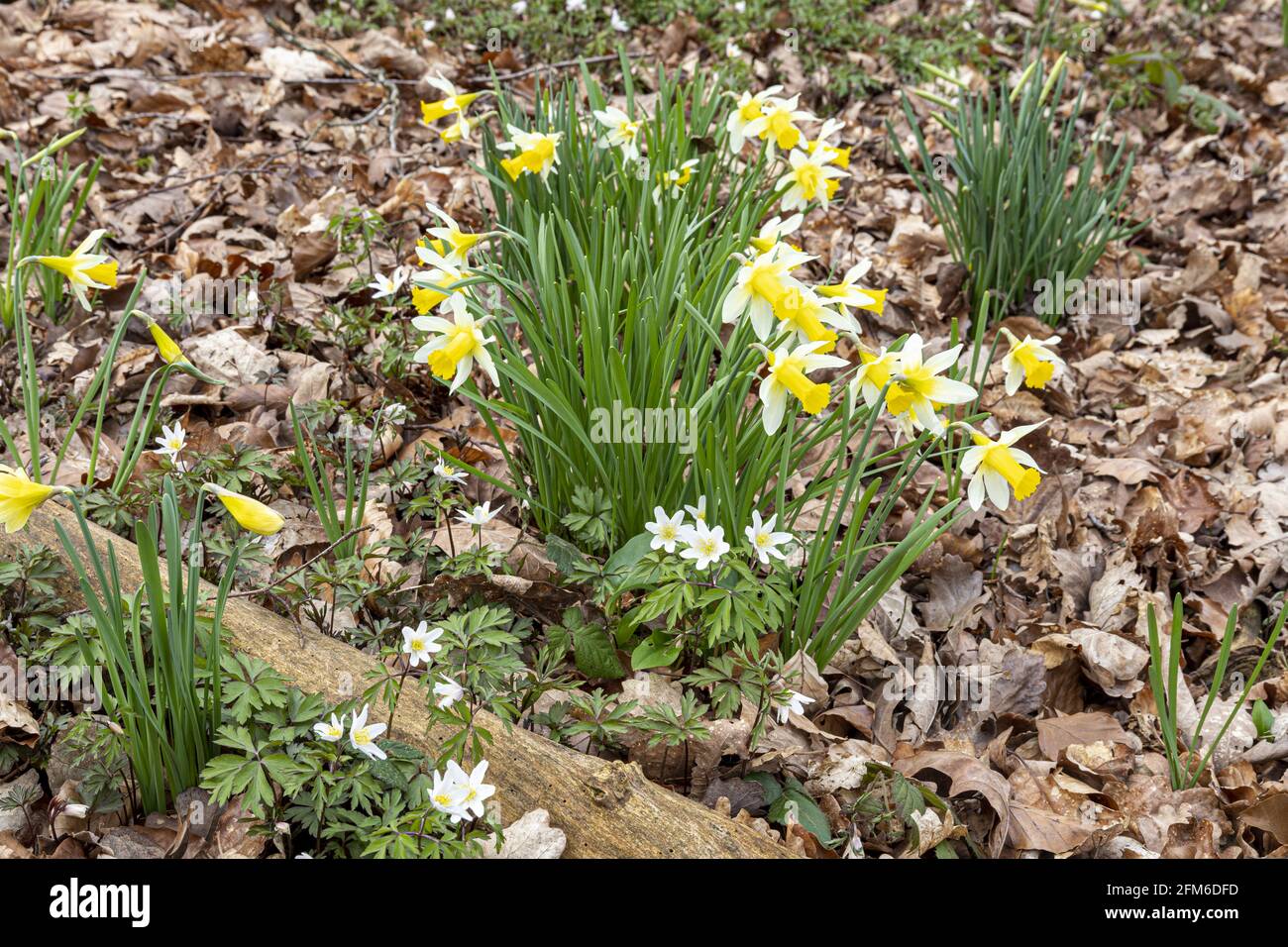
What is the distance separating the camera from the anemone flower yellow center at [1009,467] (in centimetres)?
154

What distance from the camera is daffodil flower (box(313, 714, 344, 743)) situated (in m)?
1.35

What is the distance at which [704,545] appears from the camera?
63.9 inches

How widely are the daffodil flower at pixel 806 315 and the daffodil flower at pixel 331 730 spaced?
2.98 ft

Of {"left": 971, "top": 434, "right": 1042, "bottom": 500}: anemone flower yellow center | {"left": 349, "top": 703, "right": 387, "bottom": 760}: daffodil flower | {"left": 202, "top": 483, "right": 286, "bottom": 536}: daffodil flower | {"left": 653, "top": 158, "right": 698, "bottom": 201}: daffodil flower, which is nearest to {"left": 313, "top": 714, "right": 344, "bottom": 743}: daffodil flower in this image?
{"left": 349, "top": 703, "right": 387, "bottom": 760}: daffodil flower

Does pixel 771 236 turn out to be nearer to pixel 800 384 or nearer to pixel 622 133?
pixel 800 384

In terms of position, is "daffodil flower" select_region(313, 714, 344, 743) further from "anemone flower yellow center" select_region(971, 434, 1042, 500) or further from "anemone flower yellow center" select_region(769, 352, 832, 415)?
"anemone flower yellow center" select_region(971, 434, 1042, 500)

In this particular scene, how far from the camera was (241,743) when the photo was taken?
1.32 meters

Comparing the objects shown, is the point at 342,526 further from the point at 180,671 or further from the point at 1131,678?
the point at 1131,678

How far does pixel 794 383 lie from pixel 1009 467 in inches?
14.2

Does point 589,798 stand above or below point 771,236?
below

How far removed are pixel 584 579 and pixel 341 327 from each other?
1.32 meters

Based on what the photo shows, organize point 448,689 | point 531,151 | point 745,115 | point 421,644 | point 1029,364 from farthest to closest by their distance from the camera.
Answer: point 745,115
point 531,151
point 1029,364
point 421,644
point 448,689

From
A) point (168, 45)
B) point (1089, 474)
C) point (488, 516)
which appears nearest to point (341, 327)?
point (488, 516)

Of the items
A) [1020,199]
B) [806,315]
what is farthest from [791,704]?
[1020,199]
